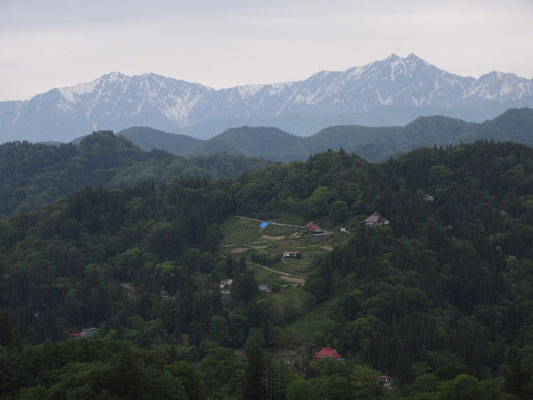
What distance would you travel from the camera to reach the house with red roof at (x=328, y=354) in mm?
58156

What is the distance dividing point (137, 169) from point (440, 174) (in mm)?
95619

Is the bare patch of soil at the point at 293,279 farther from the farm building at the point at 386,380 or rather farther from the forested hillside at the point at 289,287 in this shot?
the farm building at the point at 386,380

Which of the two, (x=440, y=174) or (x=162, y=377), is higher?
(x=440, y=174)

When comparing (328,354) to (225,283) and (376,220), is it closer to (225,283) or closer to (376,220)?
(225,283)

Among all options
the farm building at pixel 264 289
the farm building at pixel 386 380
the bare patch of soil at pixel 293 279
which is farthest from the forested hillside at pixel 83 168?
the farm building at pixel 386 380

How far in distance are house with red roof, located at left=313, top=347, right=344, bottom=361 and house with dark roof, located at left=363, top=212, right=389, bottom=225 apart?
23.0 meters

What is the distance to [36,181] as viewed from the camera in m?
159

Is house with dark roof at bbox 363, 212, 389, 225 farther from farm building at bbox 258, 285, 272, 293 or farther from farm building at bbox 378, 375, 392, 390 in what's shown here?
farm building at bbox 378, 375, 392, 390

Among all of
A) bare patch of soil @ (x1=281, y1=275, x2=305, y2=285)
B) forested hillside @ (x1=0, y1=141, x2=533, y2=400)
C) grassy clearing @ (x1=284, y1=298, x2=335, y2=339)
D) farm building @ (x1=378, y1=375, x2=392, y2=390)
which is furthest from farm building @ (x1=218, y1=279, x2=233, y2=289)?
farm building @ (x1=378, y1=375, x2=392, y2=390)

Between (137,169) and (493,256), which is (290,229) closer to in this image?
(493,256)

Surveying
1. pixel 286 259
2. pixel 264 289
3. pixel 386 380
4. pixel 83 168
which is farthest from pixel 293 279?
pixel 83 168

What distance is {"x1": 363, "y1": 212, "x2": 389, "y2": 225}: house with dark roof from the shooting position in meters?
78.9

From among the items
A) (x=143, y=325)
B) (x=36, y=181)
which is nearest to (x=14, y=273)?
(x=143, y=325)

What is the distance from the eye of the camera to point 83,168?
169 metres
